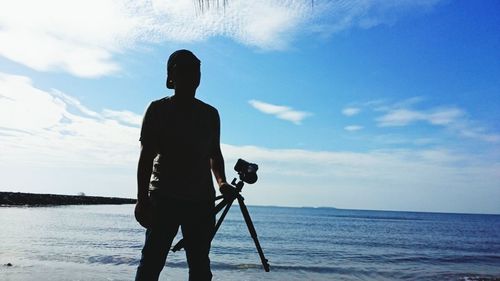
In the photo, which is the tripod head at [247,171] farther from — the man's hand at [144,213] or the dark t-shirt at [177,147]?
the man's hand at [144,213]

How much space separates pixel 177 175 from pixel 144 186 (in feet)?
0.70

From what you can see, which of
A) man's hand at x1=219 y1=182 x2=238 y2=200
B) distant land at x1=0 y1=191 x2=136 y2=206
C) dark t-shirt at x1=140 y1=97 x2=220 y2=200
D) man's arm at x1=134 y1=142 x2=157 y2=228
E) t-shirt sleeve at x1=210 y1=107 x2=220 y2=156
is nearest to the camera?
man's arm at x1=134 y1=142 x2=157 y2=228

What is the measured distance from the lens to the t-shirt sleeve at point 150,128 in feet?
8.45

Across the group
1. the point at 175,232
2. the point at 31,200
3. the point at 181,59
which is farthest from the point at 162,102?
the point at 31,200

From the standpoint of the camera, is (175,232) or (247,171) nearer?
(175,232)

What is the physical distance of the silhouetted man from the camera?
2561 millimetres

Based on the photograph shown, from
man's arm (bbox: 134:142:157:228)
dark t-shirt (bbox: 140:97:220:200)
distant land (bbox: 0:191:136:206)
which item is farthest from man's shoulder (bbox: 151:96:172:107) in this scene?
distant land (bbox: 0:191:136:206)

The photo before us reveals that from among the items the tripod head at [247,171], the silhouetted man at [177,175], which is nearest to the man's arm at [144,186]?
the silhouetted man at [177,175]

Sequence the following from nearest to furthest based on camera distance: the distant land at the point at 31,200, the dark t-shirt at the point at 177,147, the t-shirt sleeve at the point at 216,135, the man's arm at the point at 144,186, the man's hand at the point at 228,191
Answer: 1. the man's arm at the point at 144,186
2. the dark t-shirt at the point at 177,147
3. the man's hand at the point at 228,191
4. the t-shirt sleeve at the point at 216,135
5. the distant land at the point at 31,200

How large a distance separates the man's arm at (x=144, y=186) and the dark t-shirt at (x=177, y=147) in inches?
3.2

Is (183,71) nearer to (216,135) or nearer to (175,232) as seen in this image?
(216,135)

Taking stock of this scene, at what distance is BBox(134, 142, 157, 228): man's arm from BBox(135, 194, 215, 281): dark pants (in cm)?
6

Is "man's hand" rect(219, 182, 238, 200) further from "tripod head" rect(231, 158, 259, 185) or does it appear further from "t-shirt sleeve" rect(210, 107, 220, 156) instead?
"t-shirt sleeve" rect(210, 107, 220, 156)

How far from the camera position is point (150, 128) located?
2.59 metres
